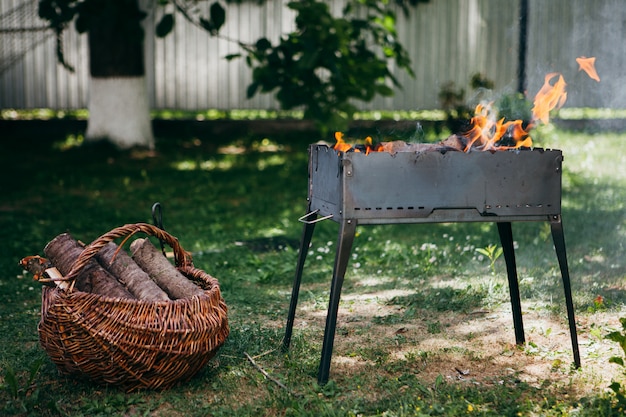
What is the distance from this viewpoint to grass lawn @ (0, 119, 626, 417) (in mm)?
3684

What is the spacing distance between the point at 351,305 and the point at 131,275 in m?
1.80

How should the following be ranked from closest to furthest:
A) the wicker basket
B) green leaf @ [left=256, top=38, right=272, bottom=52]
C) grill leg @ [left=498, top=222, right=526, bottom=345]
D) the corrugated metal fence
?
the wicker basket → grill leg @ [left=498, top=222, right=526, bottom=345] → green leaf @ [left=256, top=38, right=272, bottom=52] → the corrugated metal fence

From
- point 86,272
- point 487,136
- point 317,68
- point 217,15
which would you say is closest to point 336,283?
point 487,136

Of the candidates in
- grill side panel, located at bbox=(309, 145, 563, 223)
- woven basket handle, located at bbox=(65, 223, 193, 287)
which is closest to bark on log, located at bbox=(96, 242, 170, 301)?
woven basket handle, located at bbox=(65, 223, 193, 287)

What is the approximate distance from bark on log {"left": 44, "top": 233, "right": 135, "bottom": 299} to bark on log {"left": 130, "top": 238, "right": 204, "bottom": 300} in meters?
0.19

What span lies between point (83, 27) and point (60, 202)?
1.96m

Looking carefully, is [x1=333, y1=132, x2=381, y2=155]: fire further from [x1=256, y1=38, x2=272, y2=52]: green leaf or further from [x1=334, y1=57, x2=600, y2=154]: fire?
[x1=256, y1=38, x2=272, y2=52]: green leaf

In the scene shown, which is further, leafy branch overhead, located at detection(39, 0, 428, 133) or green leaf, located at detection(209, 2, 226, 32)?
leafy branch overhead, located at detection(39, 0, 428, 133)

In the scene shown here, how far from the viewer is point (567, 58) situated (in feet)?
55.2

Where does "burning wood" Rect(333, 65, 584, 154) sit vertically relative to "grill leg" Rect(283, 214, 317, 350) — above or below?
above

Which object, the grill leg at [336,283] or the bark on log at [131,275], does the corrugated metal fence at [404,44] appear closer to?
the bark on log at [131,275]

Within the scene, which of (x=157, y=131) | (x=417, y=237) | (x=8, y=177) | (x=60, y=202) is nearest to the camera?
(x=417, y=237)

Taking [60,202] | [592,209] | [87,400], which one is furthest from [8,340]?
[592,209]

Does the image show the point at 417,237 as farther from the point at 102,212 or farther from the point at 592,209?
the point at 102,212
